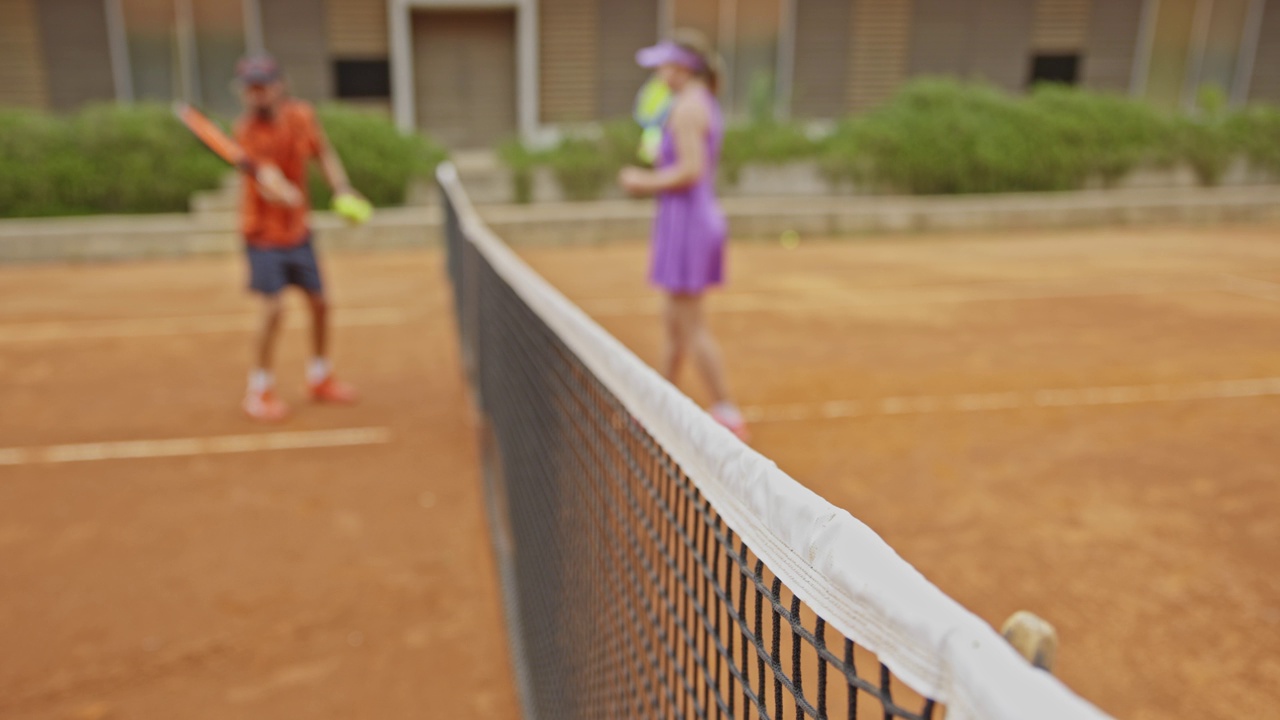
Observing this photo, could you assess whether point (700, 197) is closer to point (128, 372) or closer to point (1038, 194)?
point (128, 372)

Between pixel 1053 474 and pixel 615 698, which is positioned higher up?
pixel 615 698

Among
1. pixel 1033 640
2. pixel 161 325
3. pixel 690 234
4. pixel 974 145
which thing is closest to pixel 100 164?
pixel 161 325

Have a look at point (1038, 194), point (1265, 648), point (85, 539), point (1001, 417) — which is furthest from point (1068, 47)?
point (85, 539)

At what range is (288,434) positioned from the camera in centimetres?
493

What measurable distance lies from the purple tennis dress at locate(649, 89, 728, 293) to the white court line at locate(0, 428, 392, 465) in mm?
1773

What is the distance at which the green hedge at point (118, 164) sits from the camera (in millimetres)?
11070

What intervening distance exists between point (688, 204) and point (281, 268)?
2.21m

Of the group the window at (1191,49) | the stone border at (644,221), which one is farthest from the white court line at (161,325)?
the window at (1191,49)

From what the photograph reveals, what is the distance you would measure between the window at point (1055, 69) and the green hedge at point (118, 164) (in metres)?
12.4

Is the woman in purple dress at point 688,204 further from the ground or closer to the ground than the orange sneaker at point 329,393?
further from the ground

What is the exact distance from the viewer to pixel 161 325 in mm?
7484

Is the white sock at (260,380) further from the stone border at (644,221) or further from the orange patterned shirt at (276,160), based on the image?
the stone border at (644,221)

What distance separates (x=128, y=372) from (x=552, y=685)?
15.9ft

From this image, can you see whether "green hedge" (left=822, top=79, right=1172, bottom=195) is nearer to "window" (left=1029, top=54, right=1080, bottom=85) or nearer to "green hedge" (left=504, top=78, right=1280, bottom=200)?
"green hedge" (left=504, top=78, right=1280, bottom=200)
